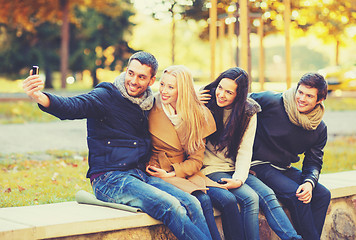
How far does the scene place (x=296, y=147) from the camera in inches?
183

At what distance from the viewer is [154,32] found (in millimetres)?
58562

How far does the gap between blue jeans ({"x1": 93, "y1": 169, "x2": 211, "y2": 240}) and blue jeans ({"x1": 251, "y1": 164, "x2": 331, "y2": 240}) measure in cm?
94

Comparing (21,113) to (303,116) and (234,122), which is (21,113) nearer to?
(234,122)

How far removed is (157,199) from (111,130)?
0.62 m

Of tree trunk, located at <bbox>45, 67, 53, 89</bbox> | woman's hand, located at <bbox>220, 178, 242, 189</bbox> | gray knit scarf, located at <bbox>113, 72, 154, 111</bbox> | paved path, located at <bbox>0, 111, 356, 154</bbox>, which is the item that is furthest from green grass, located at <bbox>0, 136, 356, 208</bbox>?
tree trunk, located at <bbox>45, 67, 53, 89</bbox>

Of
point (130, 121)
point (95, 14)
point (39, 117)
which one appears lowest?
point (39, 117)

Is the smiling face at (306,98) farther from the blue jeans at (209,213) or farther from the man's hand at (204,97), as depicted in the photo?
the blue jeans at (209,213)

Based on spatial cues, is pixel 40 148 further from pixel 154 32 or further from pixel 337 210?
pixel 154 32

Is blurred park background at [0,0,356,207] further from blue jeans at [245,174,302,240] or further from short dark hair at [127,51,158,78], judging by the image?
blue jeans at [245,174,302,240]

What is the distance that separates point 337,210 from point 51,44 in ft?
80.7

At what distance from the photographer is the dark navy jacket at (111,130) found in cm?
389

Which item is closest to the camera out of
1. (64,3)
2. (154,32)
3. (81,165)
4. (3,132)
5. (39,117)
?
(81,165)

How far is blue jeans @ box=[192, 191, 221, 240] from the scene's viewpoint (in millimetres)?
3805

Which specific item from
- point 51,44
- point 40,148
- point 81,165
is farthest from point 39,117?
point 51,44
